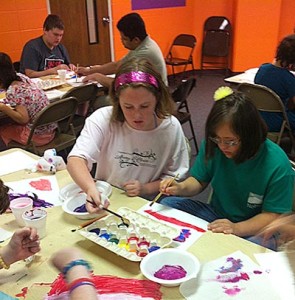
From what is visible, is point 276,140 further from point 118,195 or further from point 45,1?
point 45,1

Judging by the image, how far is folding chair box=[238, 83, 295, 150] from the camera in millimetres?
2871

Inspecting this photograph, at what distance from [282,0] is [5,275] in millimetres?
6082

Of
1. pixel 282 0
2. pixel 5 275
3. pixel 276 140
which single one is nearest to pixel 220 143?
pixel 5 275

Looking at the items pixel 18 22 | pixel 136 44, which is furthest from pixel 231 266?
pixel 18 22

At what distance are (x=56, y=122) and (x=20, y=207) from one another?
5.35 ft

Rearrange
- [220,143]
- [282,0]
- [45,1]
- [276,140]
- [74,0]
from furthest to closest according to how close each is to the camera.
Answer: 1. [282,0]
2. [74,0]
3. [45,1]
4. [276,140]
5. [220,143]

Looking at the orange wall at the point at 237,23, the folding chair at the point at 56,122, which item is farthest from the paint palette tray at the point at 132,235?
the orange wall at the point at 237,23

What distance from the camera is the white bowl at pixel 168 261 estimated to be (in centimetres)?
117

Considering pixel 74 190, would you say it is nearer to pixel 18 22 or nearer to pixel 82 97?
pixel 82 97

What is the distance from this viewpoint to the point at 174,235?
4.42 feet

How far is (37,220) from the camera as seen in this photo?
4.48 feet

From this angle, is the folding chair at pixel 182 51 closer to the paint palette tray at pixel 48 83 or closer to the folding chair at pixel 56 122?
Result: the paint palette tray at pixel 48 83

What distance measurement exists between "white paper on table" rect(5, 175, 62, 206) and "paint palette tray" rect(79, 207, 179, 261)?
12.7 inches

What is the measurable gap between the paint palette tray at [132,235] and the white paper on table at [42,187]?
32cm
